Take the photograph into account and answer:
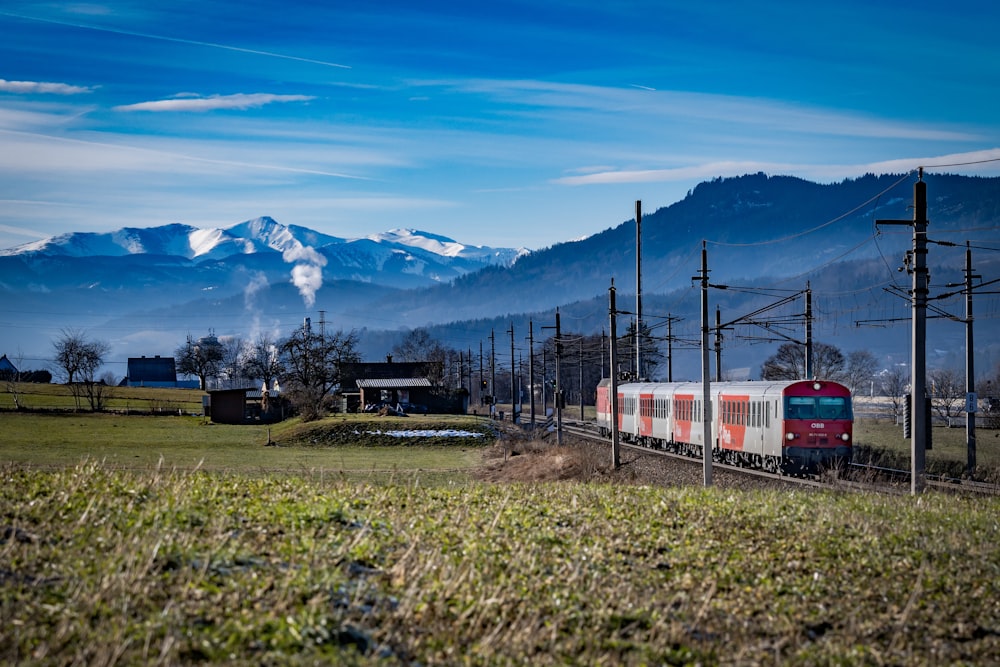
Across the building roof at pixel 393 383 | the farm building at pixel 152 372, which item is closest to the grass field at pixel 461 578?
the building roof at pixel 393 383

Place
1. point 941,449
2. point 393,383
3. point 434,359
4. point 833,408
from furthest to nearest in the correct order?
point 434,359, point 393,383, point 941,449, point 833,408

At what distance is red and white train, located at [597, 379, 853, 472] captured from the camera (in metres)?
37.8

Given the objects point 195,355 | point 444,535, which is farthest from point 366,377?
point 444,535

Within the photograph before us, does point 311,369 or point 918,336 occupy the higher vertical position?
point 918,336

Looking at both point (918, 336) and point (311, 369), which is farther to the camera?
point (311, 369)

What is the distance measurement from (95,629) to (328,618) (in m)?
1.96

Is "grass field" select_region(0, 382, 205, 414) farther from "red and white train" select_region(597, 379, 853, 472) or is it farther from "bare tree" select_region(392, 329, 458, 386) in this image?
"red and white train" select_region(597, 379, 853, 472)

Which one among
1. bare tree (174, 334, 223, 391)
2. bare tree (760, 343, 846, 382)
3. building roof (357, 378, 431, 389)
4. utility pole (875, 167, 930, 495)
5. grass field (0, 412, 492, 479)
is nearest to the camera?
utility pole (875, 167, 930, 495)

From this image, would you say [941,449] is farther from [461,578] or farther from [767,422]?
[461,578]

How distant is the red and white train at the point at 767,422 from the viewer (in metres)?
37.8

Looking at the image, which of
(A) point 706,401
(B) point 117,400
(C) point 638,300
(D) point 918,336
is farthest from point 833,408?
(B) point 117,400

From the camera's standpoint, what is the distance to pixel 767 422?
39406 mm

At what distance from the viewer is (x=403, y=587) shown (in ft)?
35.2

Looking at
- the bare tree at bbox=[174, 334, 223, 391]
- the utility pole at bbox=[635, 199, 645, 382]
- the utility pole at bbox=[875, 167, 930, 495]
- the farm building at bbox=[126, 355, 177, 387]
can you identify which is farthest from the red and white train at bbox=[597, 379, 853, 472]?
the farm building at bbox=[126, 355, 177, 387]
